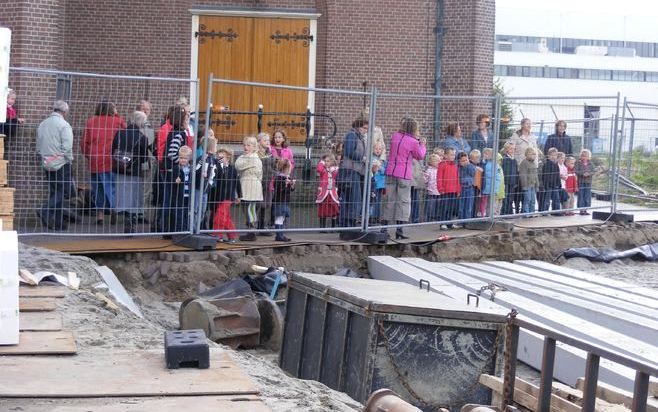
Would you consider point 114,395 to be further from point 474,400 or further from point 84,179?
point 84,179

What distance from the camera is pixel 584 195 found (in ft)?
59.2

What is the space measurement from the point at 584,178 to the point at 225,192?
22.0ft

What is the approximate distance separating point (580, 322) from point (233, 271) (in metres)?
4.78

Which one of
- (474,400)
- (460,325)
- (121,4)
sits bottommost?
(474,400)

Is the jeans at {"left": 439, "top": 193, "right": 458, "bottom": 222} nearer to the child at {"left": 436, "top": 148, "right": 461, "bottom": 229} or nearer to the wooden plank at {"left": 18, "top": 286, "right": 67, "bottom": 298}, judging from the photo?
the child at {"left": 436, "top": 148, "right": 461, "bottom": 229}

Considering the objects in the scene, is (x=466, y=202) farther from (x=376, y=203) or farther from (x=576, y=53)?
(x=576, y=53)

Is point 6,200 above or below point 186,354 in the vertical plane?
above

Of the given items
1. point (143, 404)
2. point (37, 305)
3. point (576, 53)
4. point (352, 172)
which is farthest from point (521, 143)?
point (576, 53)

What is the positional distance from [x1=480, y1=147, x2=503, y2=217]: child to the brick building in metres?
3.74

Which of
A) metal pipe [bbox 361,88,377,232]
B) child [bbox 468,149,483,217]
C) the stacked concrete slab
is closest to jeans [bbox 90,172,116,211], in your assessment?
metal pipe [bbox 361,88,377,232]

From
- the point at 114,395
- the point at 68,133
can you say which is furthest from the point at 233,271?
the point at 114,395

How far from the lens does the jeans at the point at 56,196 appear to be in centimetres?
1305

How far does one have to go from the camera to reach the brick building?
66.7 feet

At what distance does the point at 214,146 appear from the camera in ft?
44.6
